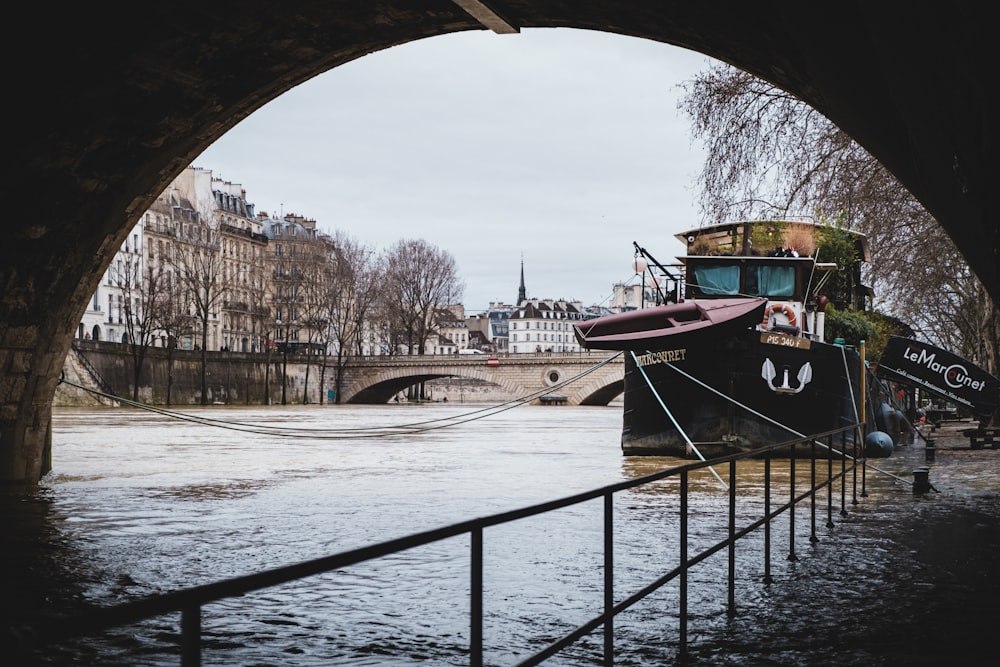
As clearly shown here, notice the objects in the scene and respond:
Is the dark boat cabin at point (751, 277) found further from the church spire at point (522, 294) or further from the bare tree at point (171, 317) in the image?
the church spire at point (522, 294)

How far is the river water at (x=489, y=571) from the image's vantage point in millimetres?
5414

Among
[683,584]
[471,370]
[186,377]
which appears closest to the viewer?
[683,584]

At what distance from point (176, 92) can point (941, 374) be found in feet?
51.0

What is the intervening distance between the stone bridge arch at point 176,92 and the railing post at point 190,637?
319 cm

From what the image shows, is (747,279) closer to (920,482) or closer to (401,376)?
(920,482)

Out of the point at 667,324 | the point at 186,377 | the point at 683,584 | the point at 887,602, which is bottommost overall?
the point at 887,602

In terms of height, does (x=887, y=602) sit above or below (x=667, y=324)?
below

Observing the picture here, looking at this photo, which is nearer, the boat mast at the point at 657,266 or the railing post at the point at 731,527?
the railing post at the point at 731,527

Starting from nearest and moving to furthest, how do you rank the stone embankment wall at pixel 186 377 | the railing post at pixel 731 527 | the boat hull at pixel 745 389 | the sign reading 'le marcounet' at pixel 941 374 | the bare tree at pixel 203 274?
the railing post at pixel 731 527, the boat hull at pixel 745 389, the sign reading 'le marcounet' at pixel 941 374, the stone embankment wall at pixel 186 377, the bare tree at pixel 203 274

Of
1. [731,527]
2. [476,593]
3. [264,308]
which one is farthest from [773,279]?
[264,308]

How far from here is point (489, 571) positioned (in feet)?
25.4

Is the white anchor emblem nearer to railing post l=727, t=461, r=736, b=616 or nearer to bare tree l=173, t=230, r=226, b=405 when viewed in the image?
railing post l=727, t=461, r=736, b=616

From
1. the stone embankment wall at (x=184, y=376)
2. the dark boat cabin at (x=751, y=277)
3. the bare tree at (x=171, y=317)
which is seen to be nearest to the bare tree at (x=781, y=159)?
the dark boat cabin at (x=751, y=277)

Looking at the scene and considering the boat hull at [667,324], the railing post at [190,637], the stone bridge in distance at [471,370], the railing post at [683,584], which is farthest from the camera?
the stone bridge in distance at [471,370]
